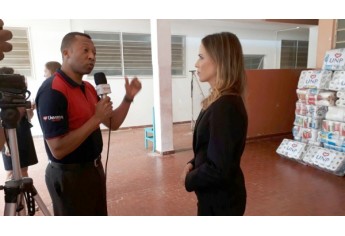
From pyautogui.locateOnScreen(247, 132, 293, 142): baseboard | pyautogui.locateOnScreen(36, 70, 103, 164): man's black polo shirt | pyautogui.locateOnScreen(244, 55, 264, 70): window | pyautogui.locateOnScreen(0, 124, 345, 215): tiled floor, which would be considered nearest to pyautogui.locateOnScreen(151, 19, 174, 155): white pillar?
pyautogui.locateOnScreen(0, 124, 345, 215): tiled floor

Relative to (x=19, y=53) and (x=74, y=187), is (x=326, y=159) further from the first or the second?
(x=19, y=53)

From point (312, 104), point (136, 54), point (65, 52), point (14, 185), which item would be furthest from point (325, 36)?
point (14, 185)

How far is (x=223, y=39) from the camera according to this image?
3.84 ft

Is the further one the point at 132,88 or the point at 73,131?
the point at 132,88

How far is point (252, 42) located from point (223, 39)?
24.4ft

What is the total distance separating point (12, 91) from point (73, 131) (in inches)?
12.9

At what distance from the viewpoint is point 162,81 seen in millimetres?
4336

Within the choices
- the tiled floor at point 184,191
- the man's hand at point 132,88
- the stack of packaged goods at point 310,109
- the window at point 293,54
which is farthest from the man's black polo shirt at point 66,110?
the window at point 293,54

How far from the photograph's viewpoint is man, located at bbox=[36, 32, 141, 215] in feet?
4.13

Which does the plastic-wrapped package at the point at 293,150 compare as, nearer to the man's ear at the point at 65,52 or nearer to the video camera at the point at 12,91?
the man's ear at the point at 65,52

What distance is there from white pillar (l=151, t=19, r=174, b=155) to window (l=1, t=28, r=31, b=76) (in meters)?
3.06

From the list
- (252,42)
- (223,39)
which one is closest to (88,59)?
(223,39)

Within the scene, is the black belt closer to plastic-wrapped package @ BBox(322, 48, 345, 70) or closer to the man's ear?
the man's ear

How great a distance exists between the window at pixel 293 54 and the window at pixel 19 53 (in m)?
7.22
